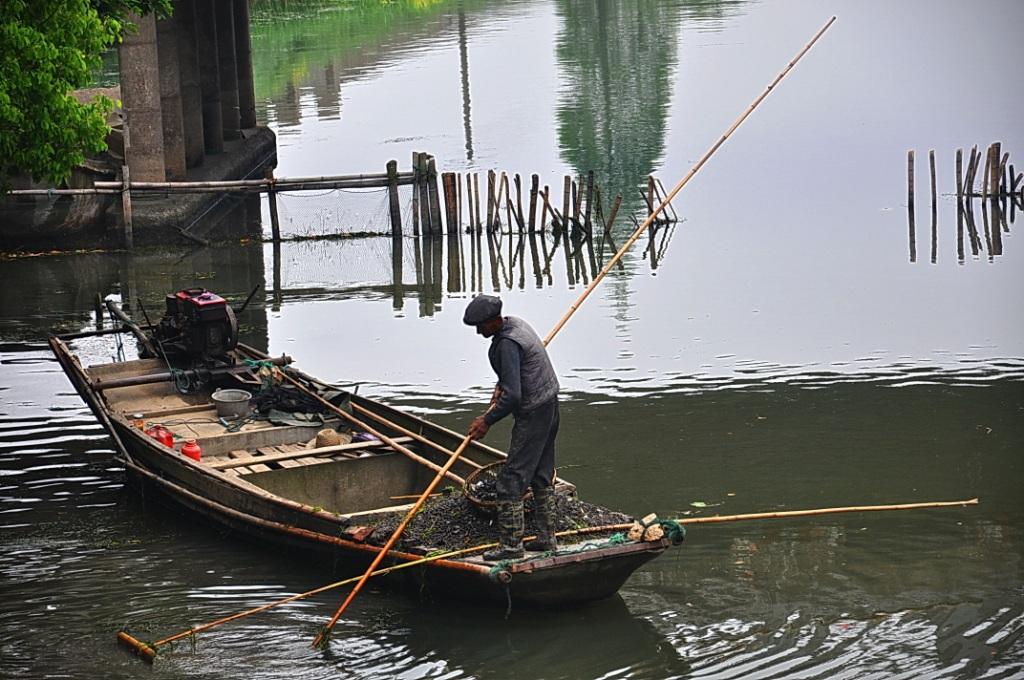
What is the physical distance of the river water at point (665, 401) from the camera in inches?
404

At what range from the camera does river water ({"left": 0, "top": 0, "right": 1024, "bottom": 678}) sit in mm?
10250

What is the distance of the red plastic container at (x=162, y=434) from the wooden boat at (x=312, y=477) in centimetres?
12

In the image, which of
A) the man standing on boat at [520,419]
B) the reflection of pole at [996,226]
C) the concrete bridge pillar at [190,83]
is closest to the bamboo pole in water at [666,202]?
the man standing on boat at [520,419]

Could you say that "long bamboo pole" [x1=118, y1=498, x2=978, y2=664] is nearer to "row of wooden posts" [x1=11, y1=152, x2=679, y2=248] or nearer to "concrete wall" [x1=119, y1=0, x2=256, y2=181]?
"concrete wall" [x1=119, y1=0, x2=256, y2=181]

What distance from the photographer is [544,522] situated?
1041 centimetres

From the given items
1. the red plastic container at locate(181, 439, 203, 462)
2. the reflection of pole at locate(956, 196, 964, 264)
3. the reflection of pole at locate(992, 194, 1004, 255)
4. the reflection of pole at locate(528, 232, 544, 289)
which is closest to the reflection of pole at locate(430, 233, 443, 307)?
the reflection of pole at locate(528, 232, 544, 289)

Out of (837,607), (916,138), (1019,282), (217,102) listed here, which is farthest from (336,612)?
(916,138)

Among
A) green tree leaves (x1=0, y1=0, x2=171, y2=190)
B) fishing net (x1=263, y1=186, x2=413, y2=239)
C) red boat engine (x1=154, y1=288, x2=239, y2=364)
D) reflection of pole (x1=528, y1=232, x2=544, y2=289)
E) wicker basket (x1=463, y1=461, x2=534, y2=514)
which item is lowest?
reflection of pole (x1=528, y1=232, x2=544, y2=289)

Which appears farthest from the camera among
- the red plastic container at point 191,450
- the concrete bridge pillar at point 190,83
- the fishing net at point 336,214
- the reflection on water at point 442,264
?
the concrete bridge pillar at point 190,83

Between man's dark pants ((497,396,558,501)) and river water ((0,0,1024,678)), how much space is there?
2.98 feet

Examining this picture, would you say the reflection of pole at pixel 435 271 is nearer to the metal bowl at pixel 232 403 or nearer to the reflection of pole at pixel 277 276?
the reflection of pole at pixel 277 276

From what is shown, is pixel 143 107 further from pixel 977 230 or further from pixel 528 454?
pixel 528 454

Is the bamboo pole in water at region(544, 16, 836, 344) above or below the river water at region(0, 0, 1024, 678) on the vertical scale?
above

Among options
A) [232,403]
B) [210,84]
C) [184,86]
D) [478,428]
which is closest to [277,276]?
[184,86]
